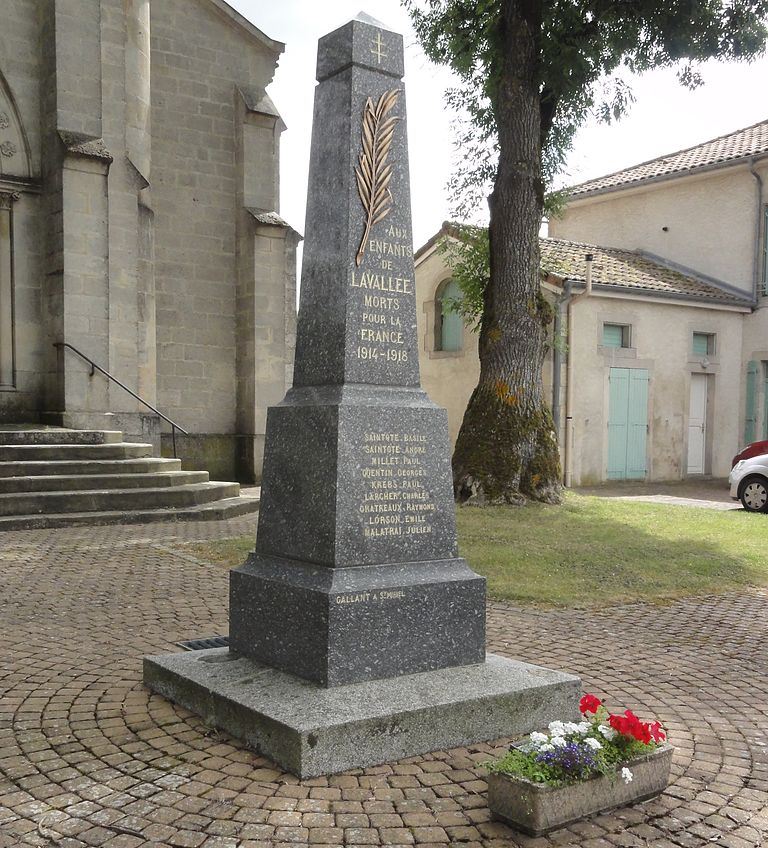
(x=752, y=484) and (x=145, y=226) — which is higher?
(x=145, y=226)

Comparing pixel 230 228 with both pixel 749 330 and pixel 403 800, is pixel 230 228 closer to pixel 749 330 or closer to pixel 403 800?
pixel 749 330

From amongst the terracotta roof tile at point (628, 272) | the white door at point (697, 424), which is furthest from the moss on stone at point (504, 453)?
the white door at point (697, 424)

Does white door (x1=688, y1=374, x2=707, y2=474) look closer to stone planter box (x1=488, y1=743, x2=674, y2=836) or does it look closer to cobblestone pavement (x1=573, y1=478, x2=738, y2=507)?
cobblestone pavement (x1=573, y1=478, x2=738, y2=507)

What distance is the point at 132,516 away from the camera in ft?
35.5

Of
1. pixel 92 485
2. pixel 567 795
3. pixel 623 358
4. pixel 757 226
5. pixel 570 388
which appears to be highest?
pixel 757 226

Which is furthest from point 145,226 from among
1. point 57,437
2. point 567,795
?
point 567,795

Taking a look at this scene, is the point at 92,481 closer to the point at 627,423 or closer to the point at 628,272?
the point at 627,423

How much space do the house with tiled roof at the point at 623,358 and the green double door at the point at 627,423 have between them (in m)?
0.02

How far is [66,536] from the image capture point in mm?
9641

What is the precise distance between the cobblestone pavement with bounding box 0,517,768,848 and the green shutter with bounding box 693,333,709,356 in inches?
599

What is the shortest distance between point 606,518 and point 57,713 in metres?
8.72

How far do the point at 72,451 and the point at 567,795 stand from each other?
385 inches

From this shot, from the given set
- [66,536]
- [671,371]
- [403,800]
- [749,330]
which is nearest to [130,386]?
[66,536]

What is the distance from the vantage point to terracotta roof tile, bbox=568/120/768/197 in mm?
21188
